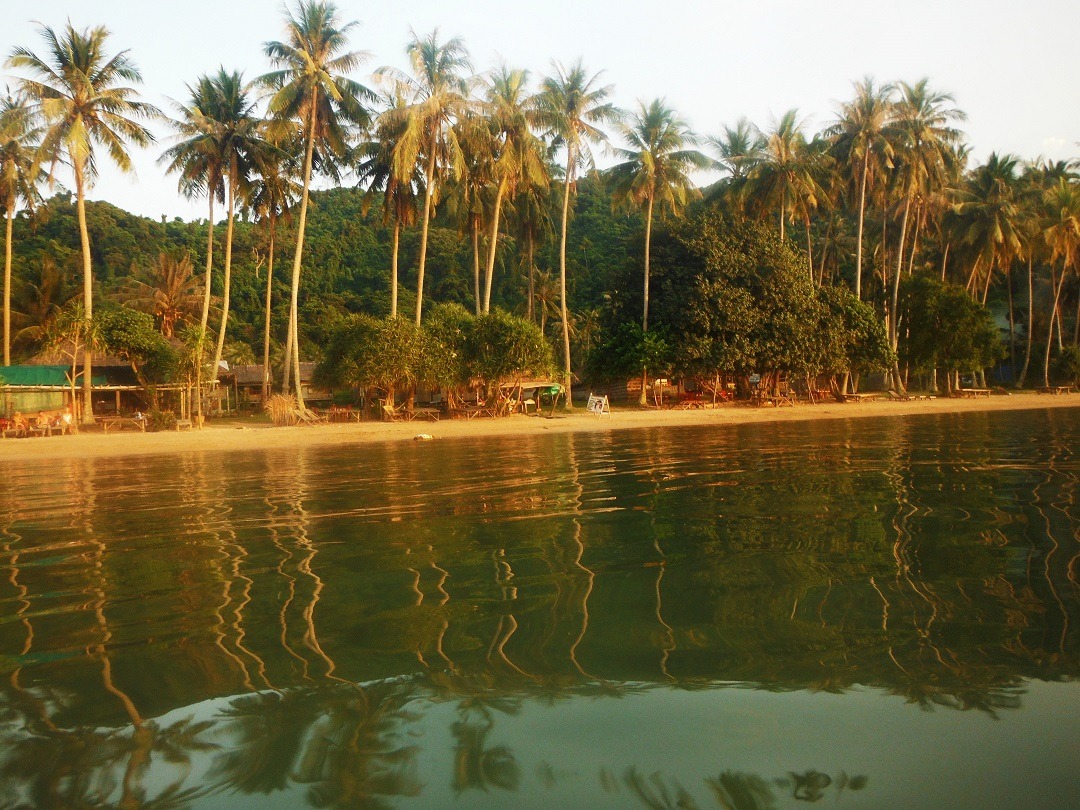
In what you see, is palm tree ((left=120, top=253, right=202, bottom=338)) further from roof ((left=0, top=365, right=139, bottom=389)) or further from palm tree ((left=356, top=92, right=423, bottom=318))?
A: palm tree ((left=356, top=92, right=423, bottom=318))

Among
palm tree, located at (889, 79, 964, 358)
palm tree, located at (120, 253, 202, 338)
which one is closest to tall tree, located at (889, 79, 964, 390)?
palm tree, located at (889, 79, 964, 358)

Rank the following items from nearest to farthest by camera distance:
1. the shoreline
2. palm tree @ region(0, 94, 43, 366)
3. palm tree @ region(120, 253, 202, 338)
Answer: the shoreline, palm tree @ region(0, 94, 43, 366), palm tree @ region(120, 253, 202, 338)

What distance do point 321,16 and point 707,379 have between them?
70.8ft

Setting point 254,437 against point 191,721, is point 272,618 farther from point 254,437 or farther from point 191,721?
point 254,437

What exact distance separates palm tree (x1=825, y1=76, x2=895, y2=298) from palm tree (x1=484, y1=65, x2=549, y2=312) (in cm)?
1566

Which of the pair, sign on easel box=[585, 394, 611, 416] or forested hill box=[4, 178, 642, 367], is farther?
forested hill box=[4, 178, 642, 367]

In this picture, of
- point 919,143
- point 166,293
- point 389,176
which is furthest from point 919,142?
point 166,293

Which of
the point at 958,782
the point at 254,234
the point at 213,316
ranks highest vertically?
the point at 254,234

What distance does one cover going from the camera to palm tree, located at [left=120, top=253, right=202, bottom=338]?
1724 inches

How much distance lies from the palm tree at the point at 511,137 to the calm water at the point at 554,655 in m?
26.0

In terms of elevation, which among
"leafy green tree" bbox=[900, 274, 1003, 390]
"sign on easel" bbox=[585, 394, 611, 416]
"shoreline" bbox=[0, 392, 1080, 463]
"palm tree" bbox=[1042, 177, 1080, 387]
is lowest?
"shoreline" bbox=[0, 392, 1080, 463]

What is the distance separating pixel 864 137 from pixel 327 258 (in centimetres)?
3158

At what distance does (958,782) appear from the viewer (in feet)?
9.27

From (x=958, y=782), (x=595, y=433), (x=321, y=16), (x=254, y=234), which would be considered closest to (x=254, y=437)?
(x=595, y=433)
